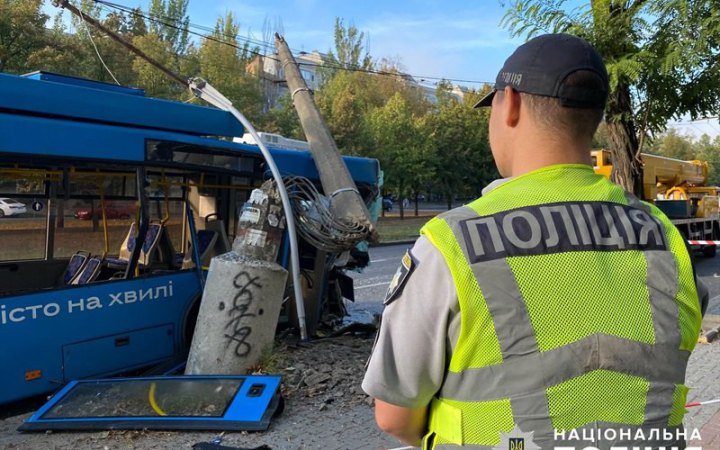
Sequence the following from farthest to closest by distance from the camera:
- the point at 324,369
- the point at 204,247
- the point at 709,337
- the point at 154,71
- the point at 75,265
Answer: the point at 154,71 → the point at 709,337 → the point at 204,247 → the point at 75,265 → the point at 324,369

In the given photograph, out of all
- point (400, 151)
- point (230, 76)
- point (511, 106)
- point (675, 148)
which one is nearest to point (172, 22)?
point (230, 76)

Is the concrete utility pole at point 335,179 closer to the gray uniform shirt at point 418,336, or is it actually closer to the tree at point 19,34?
the gray uniform shirt at point 418,336

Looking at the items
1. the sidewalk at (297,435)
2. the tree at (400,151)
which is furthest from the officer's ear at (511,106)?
the tree at (400,151)

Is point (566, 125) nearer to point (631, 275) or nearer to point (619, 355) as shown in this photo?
point (631, 275)

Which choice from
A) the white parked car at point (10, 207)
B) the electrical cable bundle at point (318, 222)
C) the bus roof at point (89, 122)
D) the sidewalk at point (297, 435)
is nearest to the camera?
the sidewalk at point (297, 435)

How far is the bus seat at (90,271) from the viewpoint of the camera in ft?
20.5

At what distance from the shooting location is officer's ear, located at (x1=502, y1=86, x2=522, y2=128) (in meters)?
1.48

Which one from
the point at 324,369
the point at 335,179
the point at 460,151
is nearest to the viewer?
the point at 324,369

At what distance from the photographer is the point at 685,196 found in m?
18.8

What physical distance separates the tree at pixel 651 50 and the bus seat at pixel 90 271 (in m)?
5.16

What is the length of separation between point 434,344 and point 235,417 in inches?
139

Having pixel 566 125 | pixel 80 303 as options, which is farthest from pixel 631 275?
pixel 80 303

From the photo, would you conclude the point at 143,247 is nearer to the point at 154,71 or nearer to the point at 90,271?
the point at 90,271

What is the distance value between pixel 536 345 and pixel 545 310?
8cm
